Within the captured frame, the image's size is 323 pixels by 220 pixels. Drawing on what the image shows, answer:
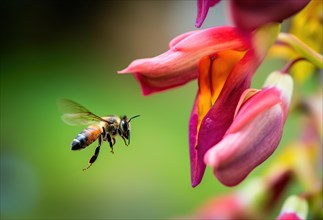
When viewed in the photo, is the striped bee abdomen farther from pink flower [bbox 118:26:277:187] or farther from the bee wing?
pink flower [bbox 118:26:277:187]

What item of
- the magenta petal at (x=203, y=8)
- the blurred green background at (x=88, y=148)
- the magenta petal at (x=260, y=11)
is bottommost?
the blurred green background at (x=88, y=148)

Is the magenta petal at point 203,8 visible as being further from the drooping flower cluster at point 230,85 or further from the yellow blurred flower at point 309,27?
the yellow blurred flower at point 309,27

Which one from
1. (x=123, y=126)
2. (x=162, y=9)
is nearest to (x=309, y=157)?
(x=123, y=126)

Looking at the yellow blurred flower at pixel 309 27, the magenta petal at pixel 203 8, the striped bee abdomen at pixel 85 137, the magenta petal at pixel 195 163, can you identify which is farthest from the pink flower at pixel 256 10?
the striped bee abdomen at pixel 85 137

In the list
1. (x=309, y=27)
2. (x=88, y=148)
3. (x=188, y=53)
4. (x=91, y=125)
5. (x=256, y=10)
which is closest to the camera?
(x=256, y=10)

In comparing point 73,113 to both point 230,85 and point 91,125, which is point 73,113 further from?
point 230,85

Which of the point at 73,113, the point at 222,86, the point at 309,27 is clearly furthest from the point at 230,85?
the point at 73,113

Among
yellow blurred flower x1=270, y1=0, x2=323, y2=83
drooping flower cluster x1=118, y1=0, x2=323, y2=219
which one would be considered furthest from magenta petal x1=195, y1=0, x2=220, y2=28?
yellow blurred flower x1=270, y1=0, x2=323, y2=83
